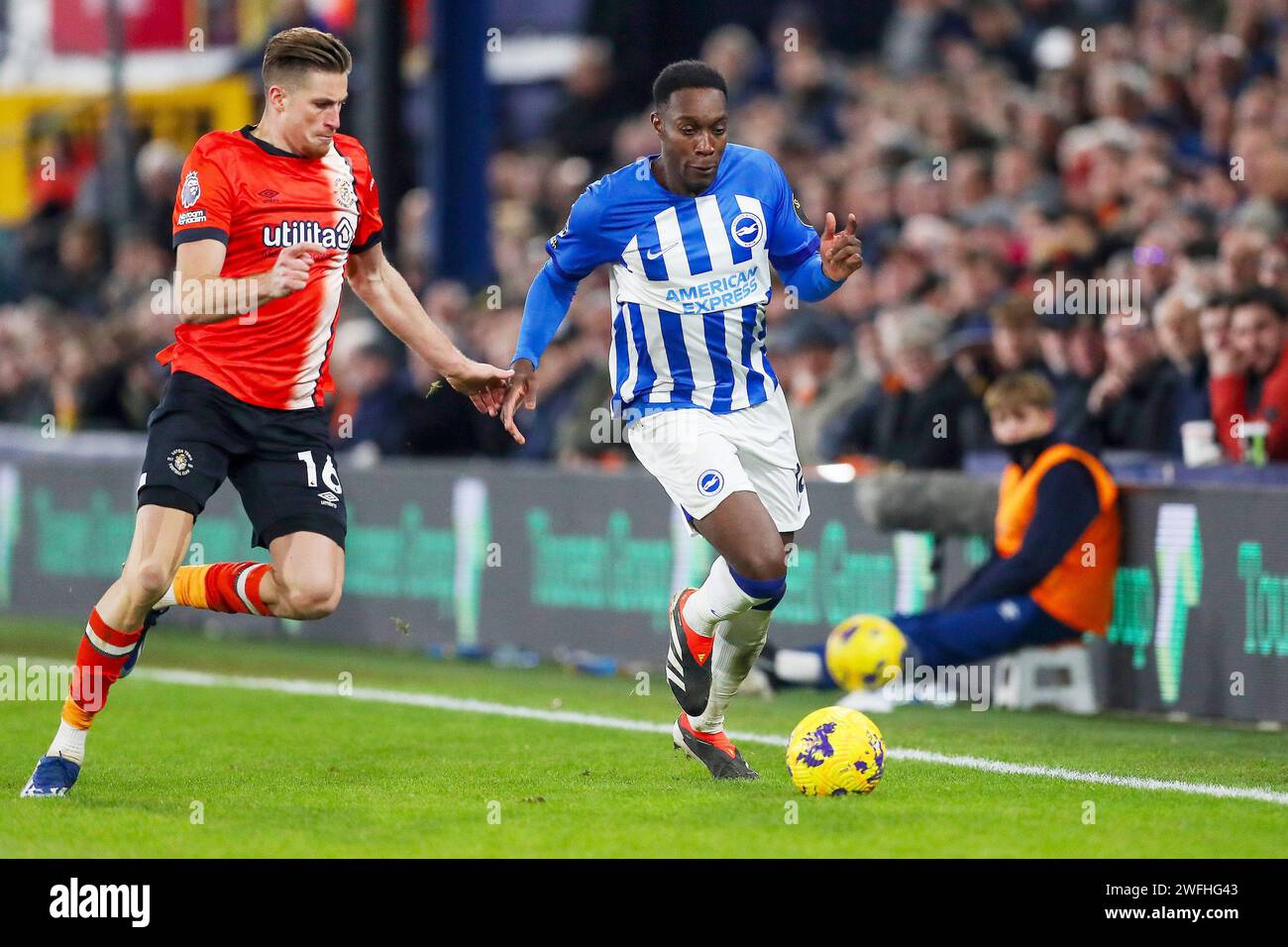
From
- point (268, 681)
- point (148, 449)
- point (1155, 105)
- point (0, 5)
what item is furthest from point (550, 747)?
point (0, 5)

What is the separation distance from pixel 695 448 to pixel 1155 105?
811 centimetres

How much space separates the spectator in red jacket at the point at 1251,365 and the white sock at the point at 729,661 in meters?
3.58

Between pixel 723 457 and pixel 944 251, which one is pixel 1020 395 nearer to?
pixel 723 457

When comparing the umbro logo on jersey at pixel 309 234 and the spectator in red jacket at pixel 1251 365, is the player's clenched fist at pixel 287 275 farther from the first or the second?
the spectator in red jacket at pixel 1251 365

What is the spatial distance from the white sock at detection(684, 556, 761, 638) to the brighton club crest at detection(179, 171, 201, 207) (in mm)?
2261

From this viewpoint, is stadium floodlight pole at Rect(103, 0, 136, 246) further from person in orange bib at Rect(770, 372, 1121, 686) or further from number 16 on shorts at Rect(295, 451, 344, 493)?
number 16 on shorts at Rect(295, 451, 344, 493)

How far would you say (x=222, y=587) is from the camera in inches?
305

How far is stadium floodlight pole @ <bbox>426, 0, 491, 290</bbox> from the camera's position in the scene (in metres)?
17.8

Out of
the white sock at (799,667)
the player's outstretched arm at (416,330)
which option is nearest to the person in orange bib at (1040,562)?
the white sock at (799,667)

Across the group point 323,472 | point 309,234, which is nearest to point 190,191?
point 309,234

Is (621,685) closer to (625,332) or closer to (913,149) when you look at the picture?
(625,332)

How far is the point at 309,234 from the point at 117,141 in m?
14.5
